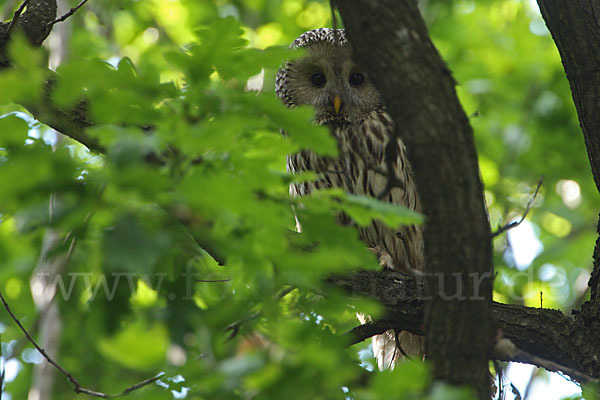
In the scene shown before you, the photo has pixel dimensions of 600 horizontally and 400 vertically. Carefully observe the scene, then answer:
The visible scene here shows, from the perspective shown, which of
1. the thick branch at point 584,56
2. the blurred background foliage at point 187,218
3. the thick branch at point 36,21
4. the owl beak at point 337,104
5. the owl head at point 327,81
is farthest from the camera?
the owl head at point 327,81

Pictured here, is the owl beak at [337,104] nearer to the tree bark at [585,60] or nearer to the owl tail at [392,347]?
the owl tail at [392,347]

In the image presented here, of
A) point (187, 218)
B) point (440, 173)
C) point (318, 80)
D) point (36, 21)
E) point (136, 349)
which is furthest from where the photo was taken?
point (318, 80)

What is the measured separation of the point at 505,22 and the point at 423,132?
7.44 m

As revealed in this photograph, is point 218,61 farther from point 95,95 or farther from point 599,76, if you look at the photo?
A: point 599,76

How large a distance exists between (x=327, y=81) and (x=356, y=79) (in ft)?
0.69

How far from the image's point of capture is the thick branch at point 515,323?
331 centimetres

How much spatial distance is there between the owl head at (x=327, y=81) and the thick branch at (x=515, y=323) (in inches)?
69.0

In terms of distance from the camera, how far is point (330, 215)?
2139 mm

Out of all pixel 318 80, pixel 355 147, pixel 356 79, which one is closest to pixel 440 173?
pixel 355 147

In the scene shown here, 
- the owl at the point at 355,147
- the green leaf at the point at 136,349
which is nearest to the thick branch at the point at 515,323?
the owl at the point at 355,147

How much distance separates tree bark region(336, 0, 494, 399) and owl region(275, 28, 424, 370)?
1.89m

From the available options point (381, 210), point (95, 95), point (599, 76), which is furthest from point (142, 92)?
point (599, 76)

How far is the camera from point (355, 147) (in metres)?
4.89

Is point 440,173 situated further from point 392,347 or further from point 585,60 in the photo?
point 392,347
